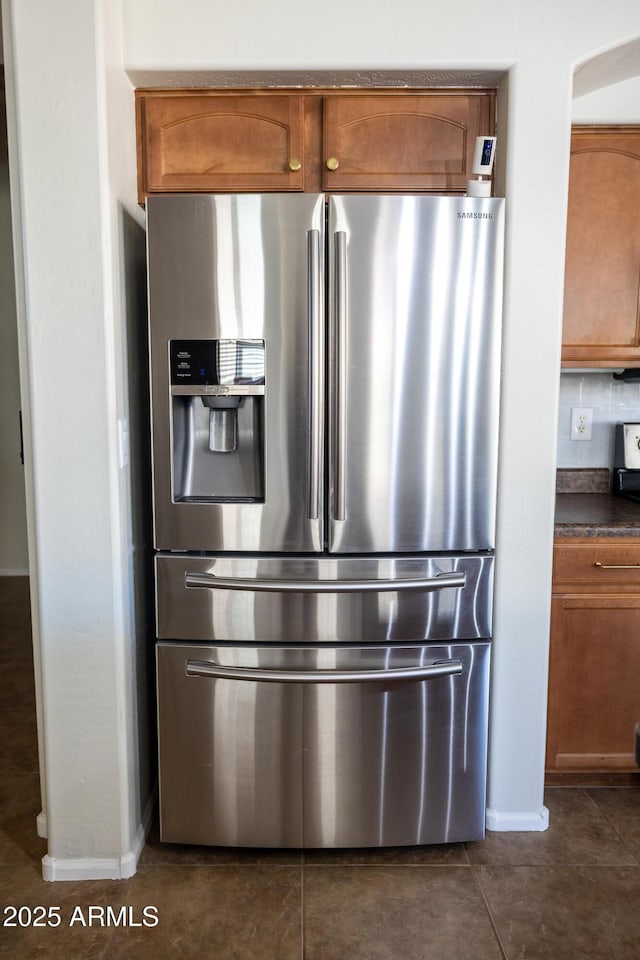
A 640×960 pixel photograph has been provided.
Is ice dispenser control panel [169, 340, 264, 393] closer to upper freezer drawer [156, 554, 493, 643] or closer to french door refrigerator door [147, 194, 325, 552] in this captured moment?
french door refrigerator door [147, 194, 325, 552]

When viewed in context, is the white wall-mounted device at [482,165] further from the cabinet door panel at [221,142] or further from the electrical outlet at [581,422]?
the electrical outlet at [581,422]

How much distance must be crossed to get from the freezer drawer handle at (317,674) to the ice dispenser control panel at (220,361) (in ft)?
2.50

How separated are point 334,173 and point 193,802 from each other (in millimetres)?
1826

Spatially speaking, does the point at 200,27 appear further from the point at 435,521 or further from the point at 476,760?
the point at 476,760

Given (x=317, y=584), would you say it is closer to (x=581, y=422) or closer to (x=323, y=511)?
(x=323, y=511)

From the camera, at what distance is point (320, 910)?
1824mm

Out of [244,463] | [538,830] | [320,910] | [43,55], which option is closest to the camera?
[43,55]

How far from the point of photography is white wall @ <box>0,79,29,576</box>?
180 inches

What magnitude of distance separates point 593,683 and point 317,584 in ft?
3.30

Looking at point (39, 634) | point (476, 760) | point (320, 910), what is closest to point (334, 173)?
point (39, 634)

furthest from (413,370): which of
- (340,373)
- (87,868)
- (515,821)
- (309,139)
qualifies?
(87,868)

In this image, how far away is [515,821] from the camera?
2.15 m

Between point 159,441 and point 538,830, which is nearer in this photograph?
point 159,441

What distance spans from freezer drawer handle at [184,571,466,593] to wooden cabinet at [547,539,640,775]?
0.50 metres
